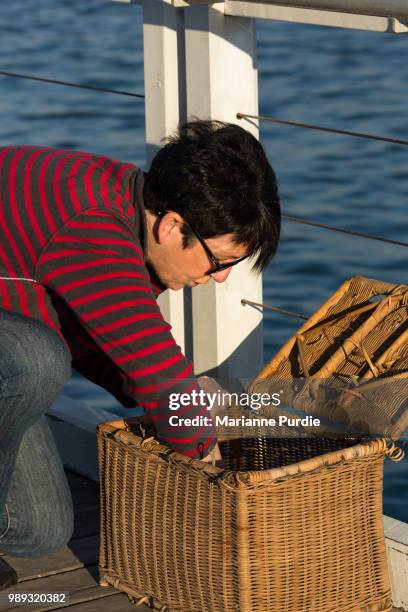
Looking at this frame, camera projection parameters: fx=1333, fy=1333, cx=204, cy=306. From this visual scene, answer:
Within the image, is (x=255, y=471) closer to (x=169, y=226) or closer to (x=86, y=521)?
(x=169, y=226)

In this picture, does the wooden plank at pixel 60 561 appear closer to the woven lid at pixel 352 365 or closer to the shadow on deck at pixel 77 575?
the shadow on deck at pixel 77 575

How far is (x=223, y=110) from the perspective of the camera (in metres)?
2.46

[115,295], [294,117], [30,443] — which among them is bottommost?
[294,117]

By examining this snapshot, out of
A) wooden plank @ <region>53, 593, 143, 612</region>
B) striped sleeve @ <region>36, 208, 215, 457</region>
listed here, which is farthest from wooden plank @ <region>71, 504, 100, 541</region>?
striped sleeve @ <region>36, 208, 215, 457</region>

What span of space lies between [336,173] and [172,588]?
19.8 feet

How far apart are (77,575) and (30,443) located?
0.81 ft

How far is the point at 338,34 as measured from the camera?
11.5 metres

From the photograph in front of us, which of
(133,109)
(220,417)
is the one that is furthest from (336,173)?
(220,417)

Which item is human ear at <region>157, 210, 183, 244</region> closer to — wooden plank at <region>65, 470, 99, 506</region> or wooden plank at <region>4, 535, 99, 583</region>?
wooden plank at <region>4, 535, 99, 583</region>

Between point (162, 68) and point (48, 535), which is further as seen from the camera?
point (162, 68)

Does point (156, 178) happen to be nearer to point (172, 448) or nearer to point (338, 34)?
point (172, 448)

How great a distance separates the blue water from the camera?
21.1 ft

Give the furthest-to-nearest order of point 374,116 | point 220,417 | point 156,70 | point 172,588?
1. point 374,116
2. point 156,70
3. point 220,417
4. point 172,588

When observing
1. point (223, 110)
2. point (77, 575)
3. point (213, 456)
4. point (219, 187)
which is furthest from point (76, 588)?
point (223, 110)
